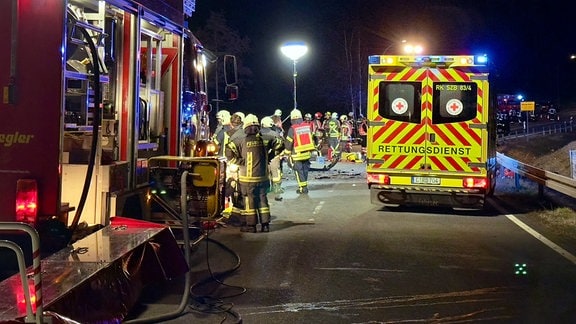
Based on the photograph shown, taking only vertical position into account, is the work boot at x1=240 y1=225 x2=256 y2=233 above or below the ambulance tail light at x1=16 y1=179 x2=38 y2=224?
below

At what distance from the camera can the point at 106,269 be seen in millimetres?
4594

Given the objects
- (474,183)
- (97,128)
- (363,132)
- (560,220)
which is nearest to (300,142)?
(474,183)

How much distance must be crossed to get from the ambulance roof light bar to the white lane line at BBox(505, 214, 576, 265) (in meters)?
2.65

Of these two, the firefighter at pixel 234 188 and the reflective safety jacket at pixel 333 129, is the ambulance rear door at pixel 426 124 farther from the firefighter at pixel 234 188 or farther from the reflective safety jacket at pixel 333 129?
the reflective safety jacket at pixel 333 129

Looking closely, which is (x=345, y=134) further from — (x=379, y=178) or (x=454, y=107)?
(x=454, y=107)

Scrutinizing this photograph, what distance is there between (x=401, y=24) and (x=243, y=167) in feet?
124

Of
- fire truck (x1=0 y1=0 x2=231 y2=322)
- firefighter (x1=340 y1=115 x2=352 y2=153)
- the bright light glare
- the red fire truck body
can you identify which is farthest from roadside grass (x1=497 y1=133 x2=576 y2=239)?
the bright light glare

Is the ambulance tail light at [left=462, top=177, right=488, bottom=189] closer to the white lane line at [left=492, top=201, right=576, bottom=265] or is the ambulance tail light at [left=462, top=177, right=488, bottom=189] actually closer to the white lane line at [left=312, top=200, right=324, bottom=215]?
the white lane line at [left=492, top=201, right=576, bottom=265]

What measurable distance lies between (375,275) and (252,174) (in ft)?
10.3

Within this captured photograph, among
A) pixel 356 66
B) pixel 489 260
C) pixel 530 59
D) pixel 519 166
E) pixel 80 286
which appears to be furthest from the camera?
pixel 530 59

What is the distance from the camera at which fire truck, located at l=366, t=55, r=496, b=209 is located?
1108cm

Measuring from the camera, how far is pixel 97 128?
17.8 ft

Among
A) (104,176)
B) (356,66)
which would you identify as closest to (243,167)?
(104,176)

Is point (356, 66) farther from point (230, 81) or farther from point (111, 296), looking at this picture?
point (111, 296)
